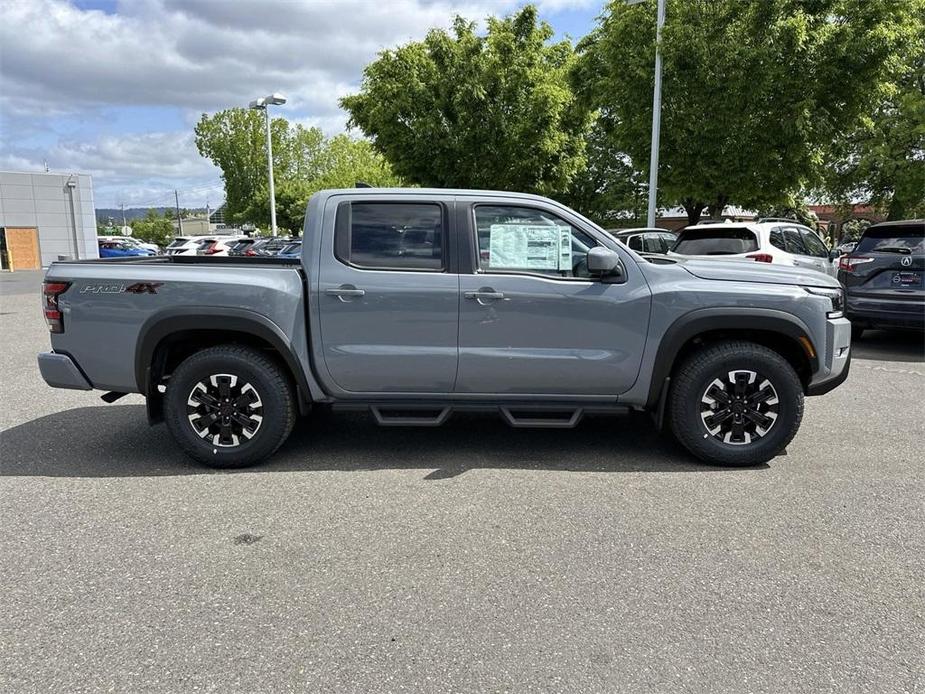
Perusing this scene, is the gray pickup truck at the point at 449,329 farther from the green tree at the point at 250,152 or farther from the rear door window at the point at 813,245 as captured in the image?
the green tree at the point at 250,152

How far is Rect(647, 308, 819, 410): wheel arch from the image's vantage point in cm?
437

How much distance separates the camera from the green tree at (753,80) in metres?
13.1

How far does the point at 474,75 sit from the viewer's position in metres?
18.3

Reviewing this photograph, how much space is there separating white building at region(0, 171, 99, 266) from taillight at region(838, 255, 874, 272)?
36.3 m

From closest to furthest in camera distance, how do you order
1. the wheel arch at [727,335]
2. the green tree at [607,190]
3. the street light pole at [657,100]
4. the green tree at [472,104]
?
the wheel arch at [727,335] < the street light pole at [657,100] < the green tree at [472,104] < the green tree at [607,190]

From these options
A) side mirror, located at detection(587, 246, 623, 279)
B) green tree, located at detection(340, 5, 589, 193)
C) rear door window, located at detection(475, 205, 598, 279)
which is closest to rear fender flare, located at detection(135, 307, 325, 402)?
rear door window, located at detection(475, 205, 598, 279)

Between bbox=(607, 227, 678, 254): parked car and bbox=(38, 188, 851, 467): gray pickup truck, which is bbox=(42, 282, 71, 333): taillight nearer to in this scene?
bbox=(38, 188, 851, 467): gray pickup truck

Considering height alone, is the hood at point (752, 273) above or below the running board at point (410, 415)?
above

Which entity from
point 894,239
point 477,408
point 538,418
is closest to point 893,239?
point 894,239

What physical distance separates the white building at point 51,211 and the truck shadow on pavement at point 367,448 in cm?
3487

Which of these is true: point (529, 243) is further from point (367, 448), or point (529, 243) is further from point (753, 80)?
point (753, 80)

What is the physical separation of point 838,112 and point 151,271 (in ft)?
47.3

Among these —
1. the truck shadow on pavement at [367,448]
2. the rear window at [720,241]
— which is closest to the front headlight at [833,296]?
the truck shadow on pavement at [367,448]

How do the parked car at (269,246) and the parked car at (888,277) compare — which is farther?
the parked car at (269,246)
